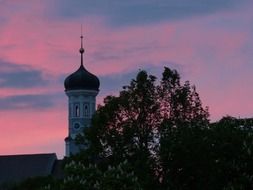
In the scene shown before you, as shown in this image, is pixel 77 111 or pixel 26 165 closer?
pixel 26 165

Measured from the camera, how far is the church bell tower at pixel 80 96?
395 feet

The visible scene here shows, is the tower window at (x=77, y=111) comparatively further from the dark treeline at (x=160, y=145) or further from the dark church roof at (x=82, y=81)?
the dark treeline at (x=160, y=145)

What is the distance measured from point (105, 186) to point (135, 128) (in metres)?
12.7

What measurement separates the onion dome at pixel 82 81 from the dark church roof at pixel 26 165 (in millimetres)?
12915

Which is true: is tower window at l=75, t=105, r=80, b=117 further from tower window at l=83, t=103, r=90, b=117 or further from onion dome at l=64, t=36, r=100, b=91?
onion dome at l=64, t=36, r=100, b=91

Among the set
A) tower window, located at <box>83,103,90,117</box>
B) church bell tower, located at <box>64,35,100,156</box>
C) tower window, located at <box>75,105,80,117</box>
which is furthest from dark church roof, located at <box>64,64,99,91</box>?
tower window, located at <box>75,105,80,117</box>

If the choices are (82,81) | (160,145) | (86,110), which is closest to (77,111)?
(86,110)

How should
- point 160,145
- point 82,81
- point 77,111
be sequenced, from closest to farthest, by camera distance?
point 160,145
point 82,81
point 77,111

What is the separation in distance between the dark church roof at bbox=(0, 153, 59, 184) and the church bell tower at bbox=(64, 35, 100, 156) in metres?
9.68

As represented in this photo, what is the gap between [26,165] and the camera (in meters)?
110

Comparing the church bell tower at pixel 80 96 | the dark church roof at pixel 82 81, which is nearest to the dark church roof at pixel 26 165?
the church bell tower at pixel 80 96

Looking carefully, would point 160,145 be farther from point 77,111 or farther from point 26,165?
point 77,111

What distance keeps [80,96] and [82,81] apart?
222 cm

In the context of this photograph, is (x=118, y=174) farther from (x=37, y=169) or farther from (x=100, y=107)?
(x=37, y=169)
